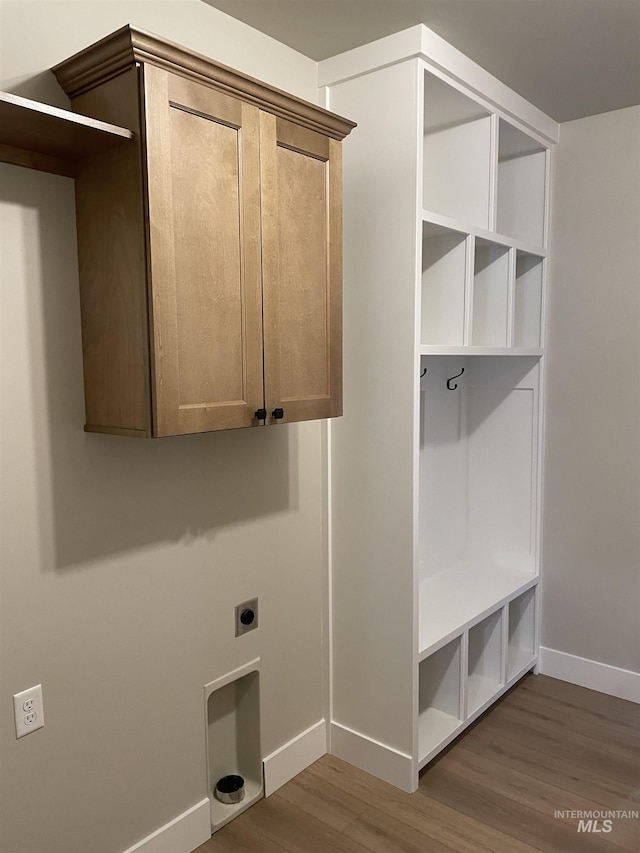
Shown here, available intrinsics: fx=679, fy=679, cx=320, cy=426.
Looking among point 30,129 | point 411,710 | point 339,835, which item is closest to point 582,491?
point 411,710

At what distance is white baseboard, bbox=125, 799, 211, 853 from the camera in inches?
77.6

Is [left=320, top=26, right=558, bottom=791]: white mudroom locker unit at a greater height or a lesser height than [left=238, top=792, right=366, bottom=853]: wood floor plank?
greater

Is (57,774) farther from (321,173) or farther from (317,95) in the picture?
(317,95)

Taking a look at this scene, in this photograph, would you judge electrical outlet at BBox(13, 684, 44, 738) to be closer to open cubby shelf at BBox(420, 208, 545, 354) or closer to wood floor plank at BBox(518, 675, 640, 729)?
open cubby shelf at BBox(420, 208, 545, 354)

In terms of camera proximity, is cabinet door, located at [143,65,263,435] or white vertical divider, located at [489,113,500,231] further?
white vertical divider, located at [489,113,500,231]

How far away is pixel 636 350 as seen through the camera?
9.35 feet

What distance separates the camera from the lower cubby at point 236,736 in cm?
224

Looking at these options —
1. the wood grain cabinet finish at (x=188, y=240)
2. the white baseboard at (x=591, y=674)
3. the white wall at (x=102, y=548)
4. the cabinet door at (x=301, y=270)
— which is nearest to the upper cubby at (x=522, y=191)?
the white wall at (x=102, y=548)

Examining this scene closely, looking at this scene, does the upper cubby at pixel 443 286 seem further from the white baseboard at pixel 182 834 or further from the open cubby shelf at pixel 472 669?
the white baseboard at pixel 182 834

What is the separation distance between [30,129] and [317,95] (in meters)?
1.26

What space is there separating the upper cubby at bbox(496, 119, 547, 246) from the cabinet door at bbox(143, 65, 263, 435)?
65.4 inches

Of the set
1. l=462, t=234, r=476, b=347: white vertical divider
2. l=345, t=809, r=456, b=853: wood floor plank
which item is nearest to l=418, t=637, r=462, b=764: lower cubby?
l=345, t=809, r=456, b=853: wood floor plank

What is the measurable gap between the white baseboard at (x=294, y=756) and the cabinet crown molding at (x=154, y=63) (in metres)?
2.06

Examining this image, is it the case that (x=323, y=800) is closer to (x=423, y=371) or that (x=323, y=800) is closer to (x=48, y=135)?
(x=423, y=371)
